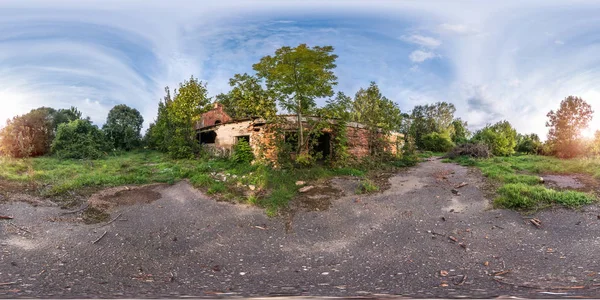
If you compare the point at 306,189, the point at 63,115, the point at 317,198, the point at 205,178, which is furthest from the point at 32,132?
the point at 317,198

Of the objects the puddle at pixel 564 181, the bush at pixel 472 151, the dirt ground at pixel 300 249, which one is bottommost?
the dirt ground at pixel 300 249

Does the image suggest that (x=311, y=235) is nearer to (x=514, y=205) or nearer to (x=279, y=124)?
(x=514, y=205)

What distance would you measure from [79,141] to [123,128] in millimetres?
5410

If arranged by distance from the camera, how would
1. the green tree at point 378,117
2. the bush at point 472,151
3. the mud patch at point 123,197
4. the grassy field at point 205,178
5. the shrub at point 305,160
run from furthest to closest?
the bush at point 472,151 < the green tree at point 378,117 < the shrub at point 305,160 < the grassy field at point 205,178 < the mud patch at point 123,197

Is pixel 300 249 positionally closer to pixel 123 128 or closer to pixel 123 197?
pixel 123 197

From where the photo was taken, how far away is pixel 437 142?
2758 cm

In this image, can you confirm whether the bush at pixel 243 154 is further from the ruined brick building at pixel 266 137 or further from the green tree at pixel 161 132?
the green tree at pixel 161 132

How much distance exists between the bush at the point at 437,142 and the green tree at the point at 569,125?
7.79 meters

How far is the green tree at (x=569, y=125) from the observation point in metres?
19.1

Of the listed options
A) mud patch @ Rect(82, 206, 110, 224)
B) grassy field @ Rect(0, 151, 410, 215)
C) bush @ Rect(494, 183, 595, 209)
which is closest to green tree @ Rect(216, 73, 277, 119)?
grassy field @ Rect(0, 151, 410, 215)

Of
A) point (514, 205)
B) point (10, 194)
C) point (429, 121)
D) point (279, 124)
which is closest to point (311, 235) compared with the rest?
point (514, 205)

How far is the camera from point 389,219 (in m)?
6.24

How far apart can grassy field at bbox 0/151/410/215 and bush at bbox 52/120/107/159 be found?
291cm

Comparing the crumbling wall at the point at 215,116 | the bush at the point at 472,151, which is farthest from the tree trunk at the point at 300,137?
the bush at the point at 472,151
